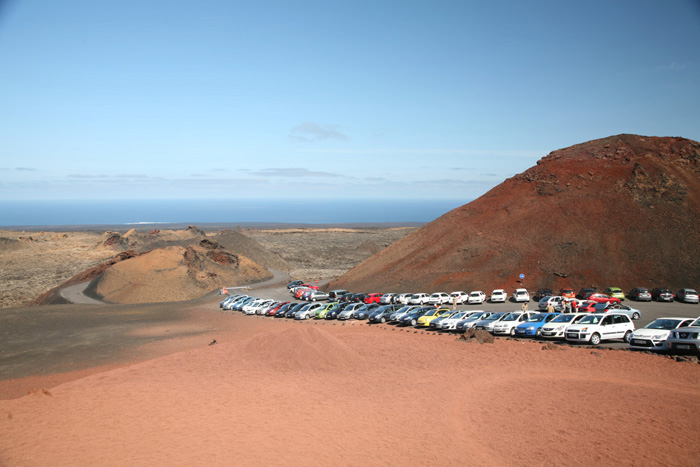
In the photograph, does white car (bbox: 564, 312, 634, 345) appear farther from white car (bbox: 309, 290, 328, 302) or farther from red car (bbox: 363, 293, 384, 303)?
white car (bbox: 309, 290, 328, 302)

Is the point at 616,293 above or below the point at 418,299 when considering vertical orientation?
above

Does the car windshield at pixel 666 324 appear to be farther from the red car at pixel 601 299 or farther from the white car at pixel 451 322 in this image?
the red car at pixel 601 299

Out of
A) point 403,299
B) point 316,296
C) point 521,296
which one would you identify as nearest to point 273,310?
point 316,296

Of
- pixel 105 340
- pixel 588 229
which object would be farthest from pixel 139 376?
pixel 588 229

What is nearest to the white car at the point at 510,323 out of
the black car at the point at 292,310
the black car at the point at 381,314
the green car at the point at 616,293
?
Result: the black car at the point at 381,314

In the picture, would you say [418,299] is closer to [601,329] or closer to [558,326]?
[558,326]

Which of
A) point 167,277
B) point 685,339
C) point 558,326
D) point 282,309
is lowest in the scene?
point 282,309

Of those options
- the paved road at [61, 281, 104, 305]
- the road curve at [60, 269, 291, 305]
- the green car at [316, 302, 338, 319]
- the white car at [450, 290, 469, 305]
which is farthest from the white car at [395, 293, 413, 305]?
the paved road at [61, 281, 104, 305]
